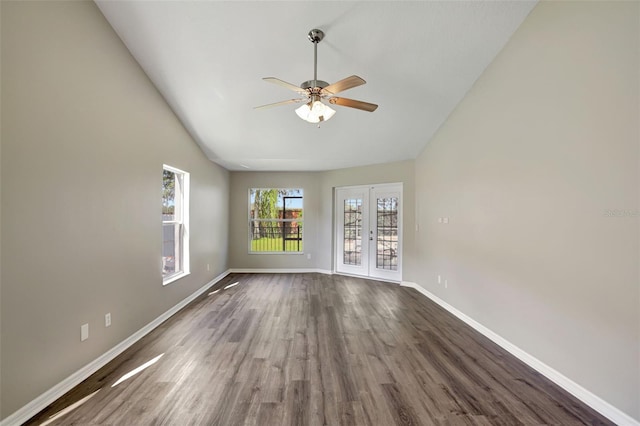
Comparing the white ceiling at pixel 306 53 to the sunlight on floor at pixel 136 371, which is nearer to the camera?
the sunlight on floor at pixel 136 371

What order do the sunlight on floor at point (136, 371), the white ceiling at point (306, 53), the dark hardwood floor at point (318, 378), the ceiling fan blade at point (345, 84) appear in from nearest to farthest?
the dark hardwood floor at point (318, 378) → the ceiling fan blade at point (345, 84) → the sunlight on floor at point (136, 371) → the white ceiling at point (306, 53)

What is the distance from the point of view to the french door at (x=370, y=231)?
5559 mm

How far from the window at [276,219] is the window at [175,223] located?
7.64 feet

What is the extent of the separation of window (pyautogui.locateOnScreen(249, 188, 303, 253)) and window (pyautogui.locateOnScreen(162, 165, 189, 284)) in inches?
91.7

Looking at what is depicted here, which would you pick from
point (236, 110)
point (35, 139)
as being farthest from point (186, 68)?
point (35, 139)

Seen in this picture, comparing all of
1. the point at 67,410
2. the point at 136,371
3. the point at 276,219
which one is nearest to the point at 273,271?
the point at 276,219

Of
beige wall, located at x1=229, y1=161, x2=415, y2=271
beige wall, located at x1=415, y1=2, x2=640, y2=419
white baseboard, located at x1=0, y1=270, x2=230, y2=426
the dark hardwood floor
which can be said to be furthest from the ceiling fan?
beige wall, located at x1=229, y1=161, x2=415, y2=271

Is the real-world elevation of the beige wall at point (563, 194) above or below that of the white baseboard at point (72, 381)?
above

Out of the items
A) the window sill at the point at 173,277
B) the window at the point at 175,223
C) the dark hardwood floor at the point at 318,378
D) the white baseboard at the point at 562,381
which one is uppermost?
the window at the point at 175,223

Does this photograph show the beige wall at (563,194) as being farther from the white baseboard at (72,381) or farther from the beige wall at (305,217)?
the white baseboard at (72,381)

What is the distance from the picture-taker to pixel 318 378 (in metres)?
2.26

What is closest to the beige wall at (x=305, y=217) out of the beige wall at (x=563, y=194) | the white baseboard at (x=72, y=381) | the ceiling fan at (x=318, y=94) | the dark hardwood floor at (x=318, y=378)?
the dark hardwood floor at (x=318, y=378)

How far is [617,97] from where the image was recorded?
5.91ft

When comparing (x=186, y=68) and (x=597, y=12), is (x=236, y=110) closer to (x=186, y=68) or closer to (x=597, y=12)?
(x=186, y=68)
